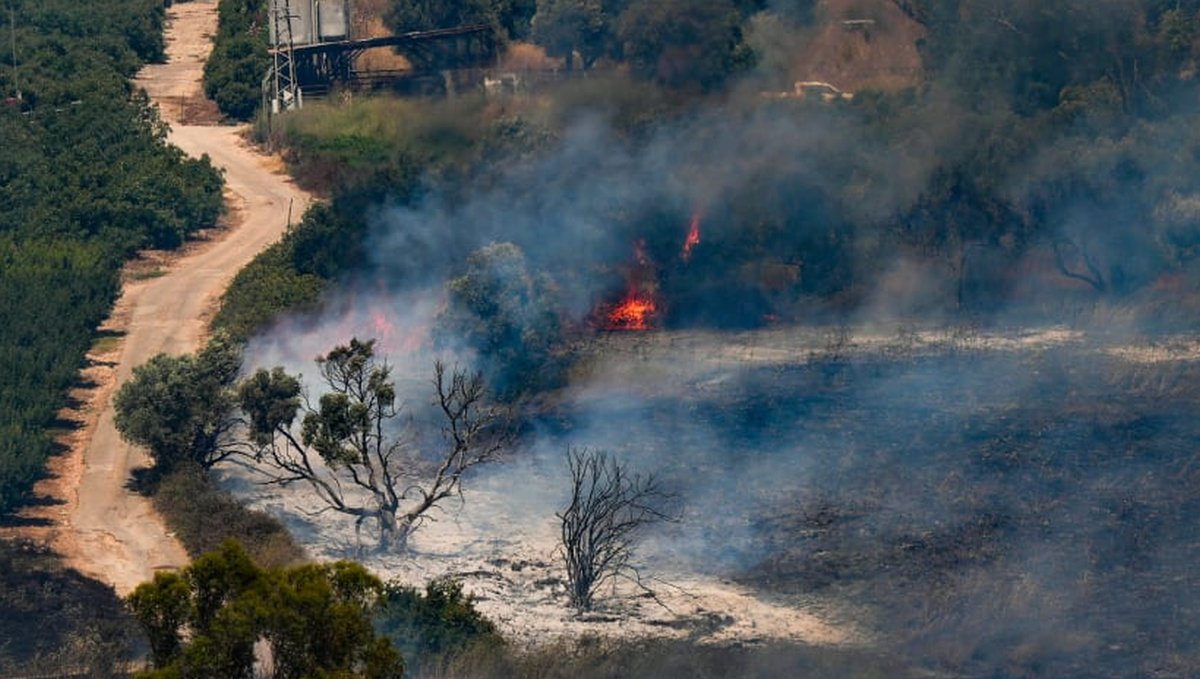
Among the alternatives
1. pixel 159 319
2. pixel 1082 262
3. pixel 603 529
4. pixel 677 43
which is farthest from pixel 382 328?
pixel 1082 262

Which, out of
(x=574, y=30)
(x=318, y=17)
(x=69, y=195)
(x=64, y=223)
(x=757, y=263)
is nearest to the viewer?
(x=757, y=263)

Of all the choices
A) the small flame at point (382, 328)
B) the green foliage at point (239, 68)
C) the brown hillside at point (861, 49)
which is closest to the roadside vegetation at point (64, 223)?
the green foliage at point (239, 68)

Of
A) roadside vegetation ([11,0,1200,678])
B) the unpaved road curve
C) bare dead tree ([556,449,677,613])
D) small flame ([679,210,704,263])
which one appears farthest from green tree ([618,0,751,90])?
bare dead tree ([556,449,677,613])

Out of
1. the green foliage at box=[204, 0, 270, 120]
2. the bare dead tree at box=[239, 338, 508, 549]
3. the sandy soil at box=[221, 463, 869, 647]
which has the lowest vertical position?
the sandy soil at box=[221, 463, 869, 647]

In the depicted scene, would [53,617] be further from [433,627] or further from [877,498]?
[877,498]

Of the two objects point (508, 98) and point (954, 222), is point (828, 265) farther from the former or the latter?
point (508, 98)

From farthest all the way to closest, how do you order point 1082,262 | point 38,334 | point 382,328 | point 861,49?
point 861,49
point 1082,262
point 382,328
point 38,334

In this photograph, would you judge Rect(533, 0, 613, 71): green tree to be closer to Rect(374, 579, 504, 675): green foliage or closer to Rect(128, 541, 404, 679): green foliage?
Rect(374, 579, 504, 675): green foliage

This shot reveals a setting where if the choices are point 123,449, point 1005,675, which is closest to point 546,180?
point 123,449
